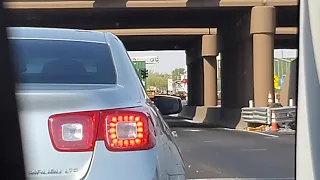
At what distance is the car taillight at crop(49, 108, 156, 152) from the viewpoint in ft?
11.8

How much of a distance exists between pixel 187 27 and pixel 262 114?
14261mm

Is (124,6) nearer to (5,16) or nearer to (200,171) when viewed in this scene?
(200,171)

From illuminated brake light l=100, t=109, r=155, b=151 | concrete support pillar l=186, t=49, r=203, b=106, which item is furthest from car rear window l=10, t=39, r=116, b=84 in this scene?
concrete support pillar l=186, t=49, r=203, b=106

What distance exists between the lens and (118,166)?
3635mm

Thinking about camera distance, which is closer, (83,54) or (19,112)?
(19,112)

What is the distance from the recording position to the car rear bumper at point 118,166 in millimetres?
3590

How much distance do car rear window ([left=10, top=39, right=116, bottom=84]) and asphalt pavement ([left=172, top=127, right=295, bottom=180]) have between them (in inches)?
221

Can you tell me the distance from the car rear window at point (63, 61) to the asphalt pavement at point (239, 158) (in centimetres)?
561

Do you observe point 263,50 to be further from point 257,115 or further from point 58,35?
point 58,35

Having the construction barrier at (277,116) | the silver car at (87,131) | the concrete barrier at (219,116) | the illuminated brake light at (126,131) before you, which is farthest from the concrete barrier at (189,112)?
the illuminated brake light at (126,131)

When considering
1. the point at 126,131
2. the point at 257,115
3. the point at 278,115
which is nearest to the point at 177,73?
the point at 257,115

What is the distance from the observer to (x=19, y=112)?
3475 mm

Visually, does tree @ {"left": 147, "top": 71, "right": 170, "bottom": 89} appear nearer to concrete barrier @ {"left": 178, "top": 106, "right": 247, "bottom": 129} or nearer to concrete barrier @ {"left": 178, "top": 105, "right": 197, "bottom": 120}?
concrete barrier @ {"left": 178, "top": 105, "right": 197, "bottom": 120}

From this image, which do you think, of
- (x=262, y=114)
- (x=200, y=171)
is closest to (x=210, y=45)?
(x=262, y=114)
